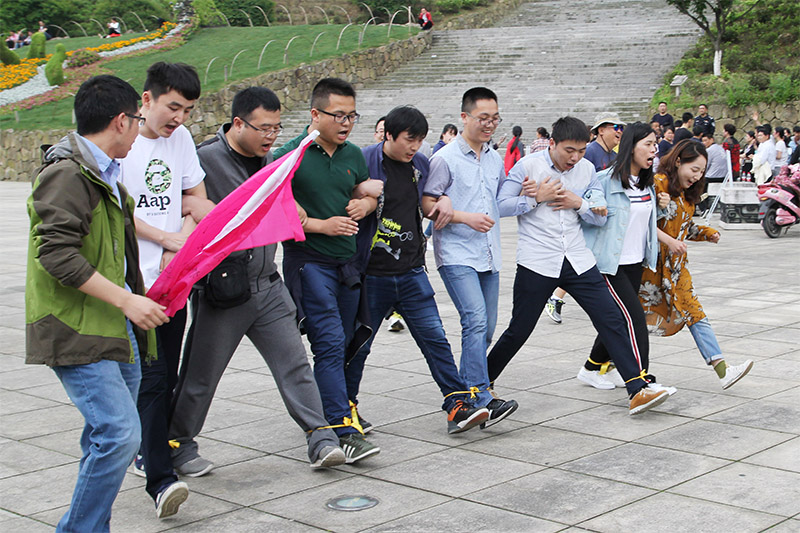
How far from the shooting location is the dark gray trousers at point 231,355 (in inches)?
170

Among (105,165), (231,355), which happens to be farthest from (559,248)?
(105,165)

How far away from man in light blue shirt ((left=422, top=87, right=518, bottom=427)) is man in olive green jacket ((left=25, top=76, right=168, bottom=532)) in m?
2.14

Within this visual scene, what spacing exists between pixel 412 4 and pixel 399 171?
1464 inches

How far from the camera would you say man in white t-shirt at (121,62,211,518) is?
4.02 m

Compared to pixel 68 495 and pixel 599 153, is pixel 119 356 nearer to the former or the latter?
pixel 68 495

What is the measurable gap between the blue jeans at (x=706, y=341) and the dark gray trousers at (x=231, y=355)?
2.57 metres

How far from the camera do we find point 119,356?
332 cm

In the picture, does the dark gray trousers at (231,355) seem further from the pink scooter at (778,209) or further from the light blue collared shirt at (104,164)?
the pink scooter at (778,209)

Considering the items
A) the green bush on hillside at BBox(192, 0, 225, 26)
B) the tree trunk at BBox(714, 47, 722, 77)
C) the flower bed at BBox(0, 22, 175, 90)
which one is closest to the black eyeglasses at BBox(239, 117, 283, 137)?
the tree trunk at BBox(714, 47, 722, 77)

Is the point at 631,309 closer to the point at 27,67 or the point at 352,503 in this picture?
the point at 352,503

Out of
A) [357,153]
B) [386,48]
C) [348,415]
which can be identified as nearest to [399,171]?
[357,153]

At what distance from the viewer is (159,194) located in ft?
13.5

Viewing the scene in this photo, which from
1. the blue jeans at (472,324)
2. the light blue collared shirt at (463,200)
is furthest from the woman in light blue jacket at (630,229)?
the blue jeans at (472,324)

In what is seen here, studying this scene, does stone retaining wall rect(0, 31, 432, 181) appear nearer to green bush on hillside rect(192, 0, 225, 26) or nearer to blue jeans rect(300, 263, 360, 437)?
green bush on hillside rect(192, 0, 225, 26)
